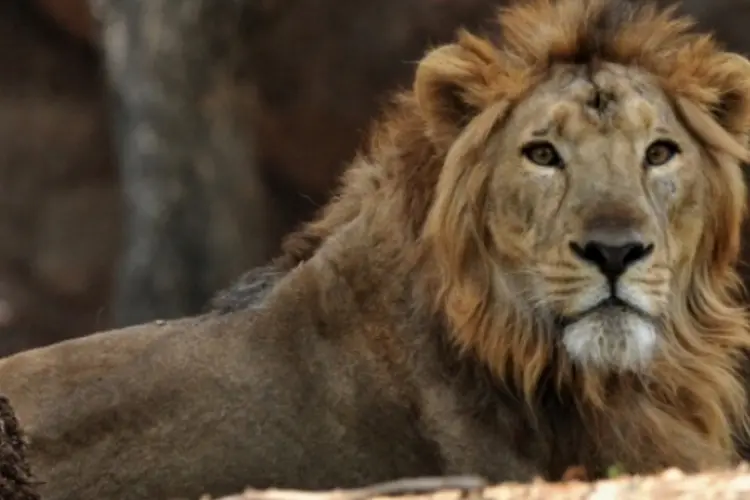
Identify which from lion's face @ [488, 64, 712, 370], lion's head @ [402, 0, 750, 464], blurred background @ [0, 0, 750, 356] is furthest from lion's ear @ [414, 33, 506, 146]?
blurred background @ [0, 0, 750, 356]

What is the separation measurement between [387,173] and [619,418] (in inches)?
42.2

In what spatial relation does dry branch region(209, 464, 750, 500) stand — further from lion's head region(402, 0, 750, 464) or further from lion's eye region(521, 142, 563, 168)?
lion's eye region(521, 142, 563, 168)

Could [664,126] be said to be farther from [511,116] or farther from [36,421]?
[36,421]

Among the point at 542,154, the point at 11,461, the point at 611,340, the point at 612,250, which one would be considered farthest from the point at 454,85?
the point at 11,461

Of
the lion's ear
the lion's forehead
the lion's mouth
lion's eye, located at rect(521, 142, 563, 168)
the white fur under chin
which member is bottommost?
the white fur under chin

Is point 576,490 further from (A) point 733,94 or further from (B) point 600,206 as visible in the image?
(A) point 733,94

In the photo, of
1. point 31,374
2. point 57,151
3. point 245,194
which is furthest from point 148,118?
point 31,374

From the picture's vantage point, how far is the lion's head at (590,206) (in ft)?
15.5

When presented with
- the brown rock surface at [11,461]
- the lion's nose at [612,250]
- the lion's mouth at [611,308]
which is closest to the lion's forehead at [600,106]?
the lion's nose at [612,250]

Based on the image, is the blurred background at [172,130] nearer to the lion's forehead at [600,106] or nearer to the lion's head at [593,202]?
the lion's head at [593,202]

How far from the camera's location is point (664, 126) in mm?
4969

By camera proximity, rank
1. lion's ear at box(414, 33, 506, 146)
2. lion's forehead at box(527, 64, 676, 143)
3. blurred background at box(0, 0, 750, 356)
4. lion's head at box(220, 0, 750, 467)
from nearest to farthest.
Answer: lion's head at box(220, 0, 750, 467)
lion's forehead at box(527, 64, 676, 143)
lion's ear at box(414, 33, 506, 146)
blurred background at box(0, 0, 750, 356)

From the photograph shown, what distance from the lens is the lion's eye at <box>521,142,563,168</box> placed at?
193 inches

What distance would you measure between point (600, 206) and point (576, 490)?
1.42 meters
